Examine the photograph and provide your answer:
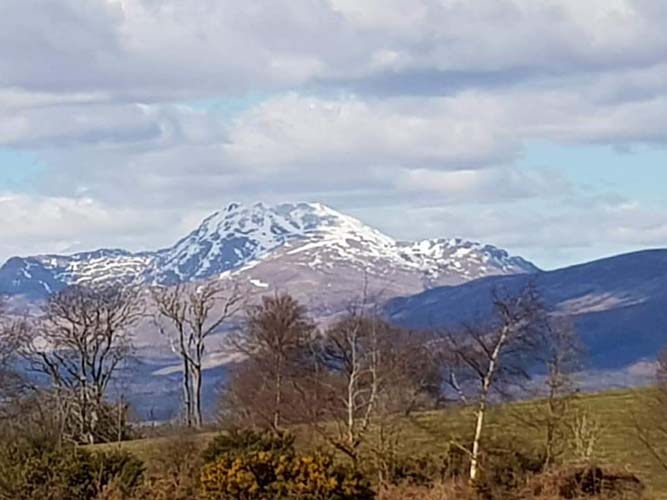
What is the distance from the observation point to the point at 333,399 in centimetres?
5322

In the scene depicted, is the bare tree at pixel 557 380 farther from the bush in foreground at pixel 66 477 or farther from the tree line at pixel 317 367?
the bush in foreground at pixel 66 477

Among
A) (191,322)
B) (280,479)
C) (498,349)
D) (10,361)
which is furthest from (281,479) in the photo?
(10,361)

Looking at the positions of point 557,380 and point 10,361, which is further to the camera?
point 10,361

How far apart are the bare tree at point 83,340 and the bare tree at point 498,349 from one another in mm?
44342

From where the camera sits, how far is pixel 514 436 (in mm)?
48594

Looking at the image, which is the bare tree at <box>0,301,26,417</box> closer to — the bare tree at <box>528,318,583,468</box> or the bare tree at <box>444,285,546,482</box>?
the bare tree at <box>528,318,583,468</box>

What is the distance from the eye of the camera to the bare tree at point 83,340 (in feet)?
302

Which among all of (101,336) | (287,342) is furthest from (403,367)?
(101,336)

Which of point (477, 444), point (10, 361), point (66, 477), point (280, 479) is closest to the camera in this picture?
point (280, 479)

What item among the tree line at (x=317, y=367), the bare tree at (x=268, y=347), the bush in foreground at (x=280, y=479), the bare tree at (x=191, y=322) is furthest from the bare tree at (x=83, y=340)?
the bush in foreground at (x=280, y=479)

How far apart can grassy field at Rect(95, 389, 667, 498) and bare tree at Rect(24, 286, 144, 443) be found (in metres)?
31.9

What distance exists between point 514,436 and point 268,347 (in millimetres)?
39209

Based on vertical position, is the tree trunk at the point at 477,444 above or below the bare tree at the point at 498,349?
below

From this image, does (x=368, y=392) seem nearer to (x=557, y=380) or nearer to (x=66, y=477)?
(x=557, y=380)
